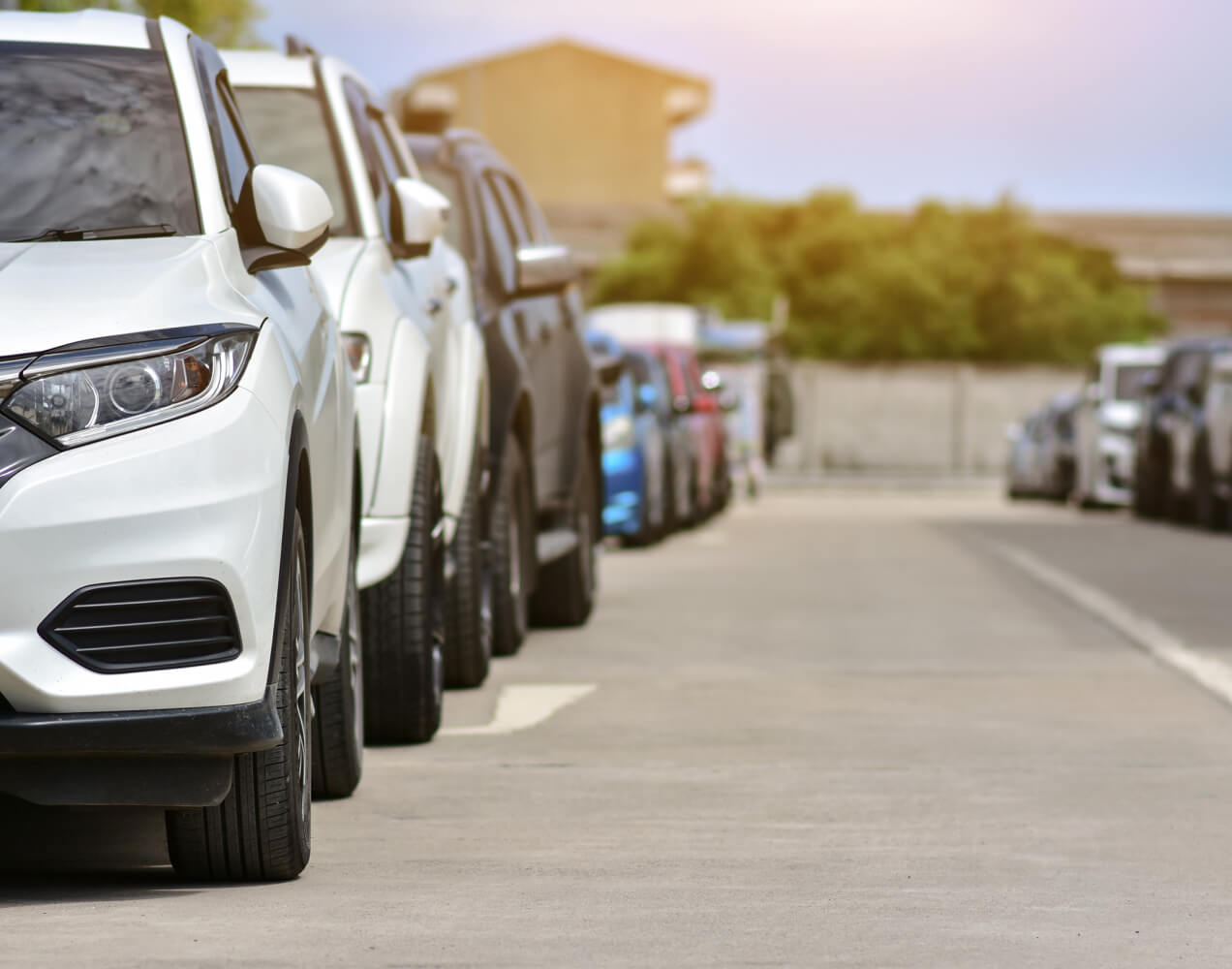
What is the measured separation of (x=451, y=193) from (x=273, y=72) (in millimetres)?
2275

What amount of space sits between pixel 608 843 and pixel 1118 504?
31815 millimetres

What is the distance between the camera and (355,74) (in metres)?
9.48

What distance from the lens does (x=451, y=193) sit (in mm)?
11258

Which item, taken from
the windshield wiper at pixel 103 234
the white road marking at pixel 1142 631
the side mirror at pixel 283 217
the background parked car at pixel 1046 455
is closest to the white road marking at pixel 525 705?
the white road marking at pixel 1142 631

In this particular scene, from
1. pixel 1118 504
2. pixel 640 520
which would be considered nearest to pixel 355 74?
pixel 640 520

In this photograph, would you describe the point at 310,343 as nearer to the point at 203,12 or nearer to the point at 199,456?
the point at 199,456

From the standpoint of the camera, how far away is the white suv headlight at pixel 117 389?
5.17 meters

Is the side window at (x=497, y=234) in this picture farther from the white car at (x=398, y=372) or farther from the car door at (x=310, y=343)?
the car door at (x=310, y=343)

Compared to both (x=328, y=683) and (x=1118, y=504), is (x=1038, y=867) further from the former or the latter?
(x=1118, y=504)

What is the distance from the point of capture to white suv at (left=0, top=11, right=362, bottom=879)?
202 inches

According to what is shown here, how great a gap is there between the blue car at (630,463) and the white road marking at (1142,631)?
10.9 ft

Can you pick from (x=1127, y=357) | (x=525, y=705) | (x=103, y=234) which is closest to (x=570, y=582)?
(x=525, y=705)

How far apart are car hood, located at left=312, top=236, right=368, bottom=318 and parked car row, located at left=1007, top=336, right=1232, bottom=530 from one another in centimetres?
1900

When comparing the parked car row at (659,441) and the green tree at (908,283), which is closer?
the parked car row at (659,441)
